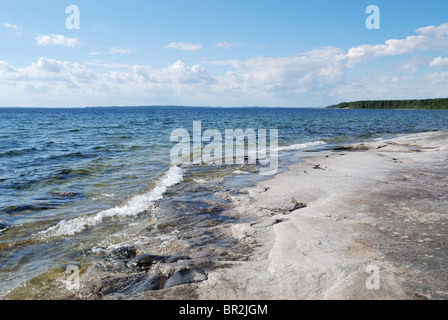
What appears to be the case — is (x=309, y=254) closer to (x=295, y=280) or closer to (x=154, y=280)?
(x=295, y=280)

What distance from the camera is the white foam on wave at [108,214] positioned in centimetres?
679

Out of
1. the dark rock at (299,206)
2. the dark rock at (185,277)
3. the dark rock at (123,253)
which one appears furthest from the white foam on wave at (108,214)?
the dark rock at (299,206)

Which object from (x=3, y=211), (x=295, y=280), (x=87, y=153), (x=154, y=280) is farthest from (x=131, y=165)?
(x=295, y=280)

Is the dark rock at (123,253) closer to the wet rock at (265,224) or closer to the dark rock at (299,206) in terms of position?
the wet rock at (265,224)

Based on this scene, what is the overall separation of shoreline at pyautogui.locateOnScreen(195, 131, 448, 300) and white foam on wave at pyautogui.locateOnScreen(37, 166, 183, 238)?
2.76 m

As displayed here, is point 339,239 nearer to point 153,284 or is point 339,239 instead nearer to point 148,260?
point 153,284

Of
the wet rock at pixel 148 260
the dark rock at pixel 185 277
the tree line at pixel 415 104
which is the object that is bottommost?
the wet rock at pixel 148 260

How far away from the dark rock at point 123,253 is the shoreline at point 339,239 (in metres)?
1.89

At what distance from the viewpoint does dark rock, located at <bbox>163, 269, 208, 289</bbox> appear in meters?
4.01

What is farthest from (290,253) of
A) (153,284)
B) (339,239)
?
(153,284)

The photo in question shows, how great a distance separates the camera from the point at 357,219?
6.00 m

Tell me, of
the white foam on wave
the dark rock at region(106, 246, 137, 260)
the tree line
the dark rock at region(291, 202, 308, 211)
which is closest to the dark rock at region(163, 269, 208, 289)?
the dark rock at region(106, 246, 137, 260)

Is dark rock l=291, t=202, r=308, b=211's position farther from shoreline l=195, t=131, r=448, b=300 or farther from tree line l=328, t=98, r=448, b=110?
tree line l=328, t=98, r=448, b=110

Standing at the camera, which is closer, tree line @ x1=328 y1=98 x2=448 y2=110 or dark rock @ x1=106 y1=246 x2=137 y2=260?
dark rock @ x1=106 y1=246 x2=137 y2=260
